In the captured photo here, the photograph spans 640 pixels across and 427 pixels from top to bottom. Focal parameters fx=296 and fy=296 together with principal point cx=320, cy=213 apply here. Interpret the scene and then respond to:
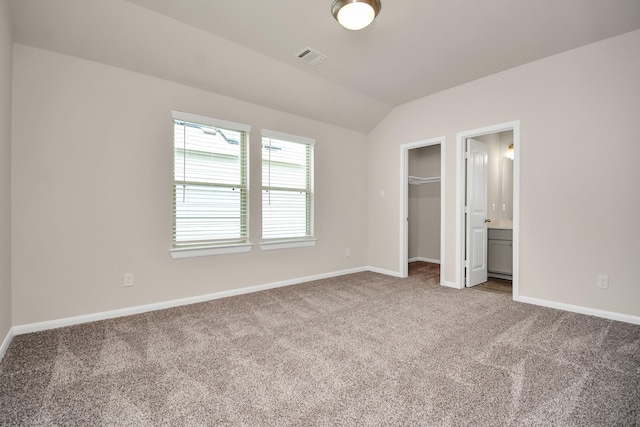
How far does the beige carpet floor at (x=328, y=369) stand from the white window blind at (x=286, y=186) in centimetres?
136

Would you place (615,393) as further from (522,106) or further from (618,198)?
(522,106)

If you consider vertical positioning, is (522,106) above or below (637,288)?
above

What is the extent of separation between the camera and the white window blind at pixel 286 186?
13.1 feet

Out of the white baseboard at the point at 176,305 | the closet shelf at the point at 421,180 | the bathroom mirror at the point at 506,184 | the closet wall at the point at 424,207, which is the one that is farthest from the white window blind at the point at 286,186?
the bathroom mirror at the point at 506,184

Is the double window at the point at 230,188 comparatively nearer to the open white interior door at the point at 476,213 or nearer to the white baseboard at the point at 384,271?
the white baseboard at the point at 384,271

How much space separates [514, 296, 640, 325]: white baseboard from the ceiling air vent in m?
3.58

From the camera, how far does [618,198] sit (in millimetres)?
2861

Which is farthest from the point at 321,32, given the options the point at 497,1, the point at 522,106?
the point at 522,106

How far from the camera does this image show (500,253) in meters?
4.54

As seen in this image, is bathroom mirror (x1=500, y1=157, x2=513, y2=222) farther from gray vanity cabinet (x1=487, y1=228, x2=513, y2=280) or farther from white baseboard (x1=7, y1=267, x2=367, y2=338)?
white baseboard (x1=7, y1=267, x2=367, y2=338)

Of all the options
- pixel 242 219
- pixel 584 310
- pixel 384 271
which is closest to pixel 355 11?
pixel 242 219

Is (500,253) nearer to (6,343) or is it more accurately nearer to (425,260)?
(425,260)

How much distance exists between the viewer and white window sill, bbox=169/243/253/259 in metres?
3.24

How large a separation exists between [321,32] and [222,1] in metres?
0.91
